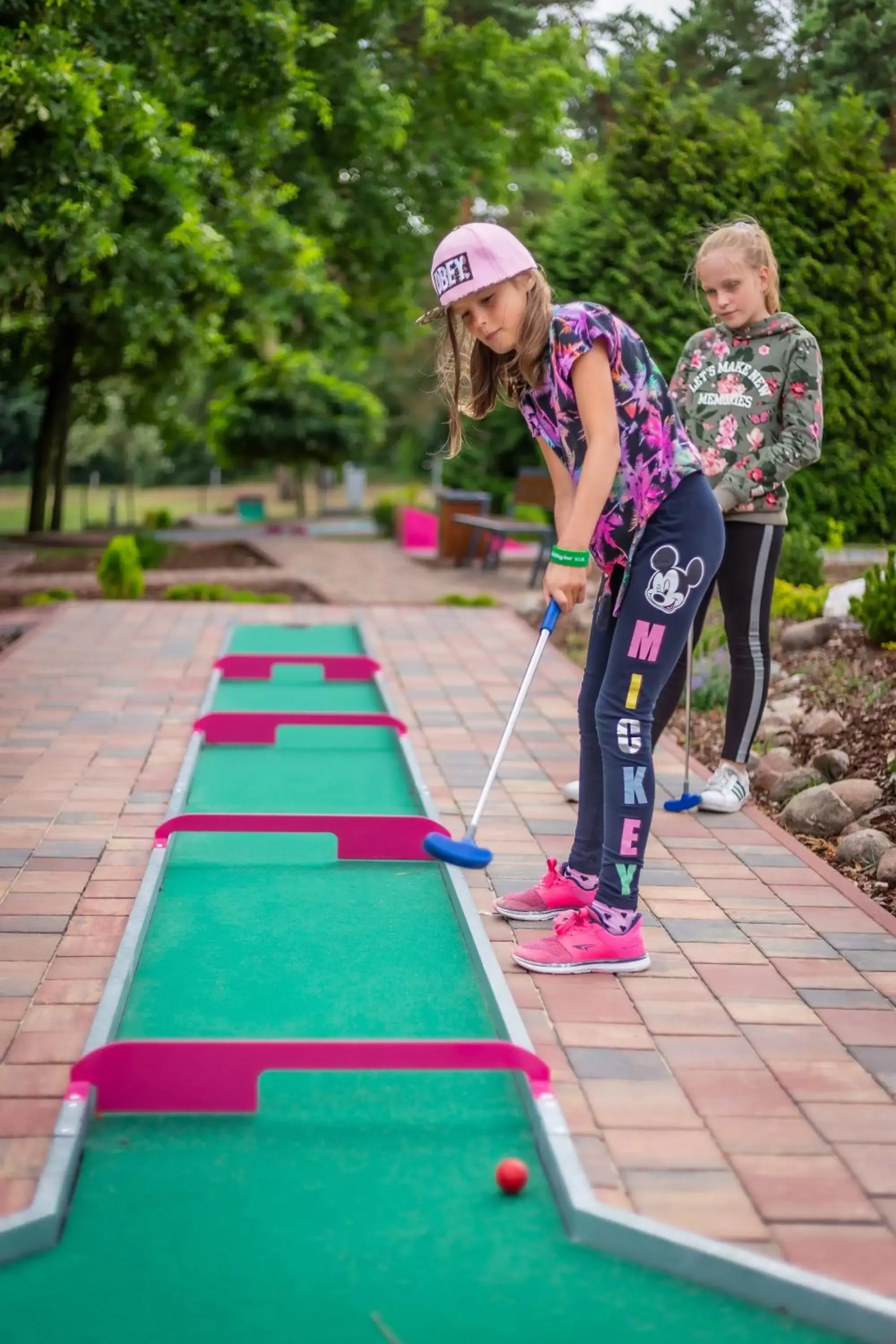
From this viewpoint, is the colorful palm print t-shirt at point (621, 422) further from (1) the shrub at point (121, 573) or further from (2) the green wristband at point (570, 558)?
(1) the shrub at point (121, 573)

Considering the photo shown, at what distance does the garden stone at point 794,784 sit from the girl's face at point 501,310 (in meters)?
2.45

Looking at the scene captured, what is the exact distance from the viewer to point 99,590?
10172 mm

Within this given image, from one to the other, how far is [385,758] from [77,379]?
14.1 metres

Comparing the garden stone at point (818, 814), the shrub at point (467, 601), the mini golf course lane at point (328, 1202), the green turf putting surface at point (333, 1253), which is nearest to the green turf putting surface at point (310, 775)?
the mini golf course lane at point (328, 1202)

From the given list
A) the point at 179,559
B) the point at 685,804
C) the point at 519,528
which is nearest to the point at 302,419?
the point at 179,559

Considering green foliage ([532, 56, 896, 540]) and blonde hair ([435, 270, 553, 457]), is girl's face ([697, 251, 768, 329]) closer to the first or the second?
blonde hair ([435, 270, 553, 457])

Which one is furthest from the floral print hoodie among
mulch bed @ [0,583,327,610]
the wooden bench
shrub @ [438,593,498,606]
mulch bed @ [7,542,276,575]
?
mulch bed @ [7,542,276,575]

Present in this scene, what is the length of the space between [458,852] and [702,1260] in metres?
1.24

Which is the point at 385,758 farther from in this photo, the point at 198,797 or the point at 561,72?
the point at 561,72

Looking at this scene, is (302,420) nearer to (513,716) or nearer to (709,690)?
(709,690)

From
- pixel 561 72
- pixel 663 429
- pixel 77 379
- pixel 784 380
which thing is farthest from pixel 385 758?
pixel 77 379

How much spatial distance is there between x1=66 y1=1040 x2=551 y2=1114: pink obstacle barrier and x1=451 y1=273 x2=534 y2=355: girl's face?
4.51ft

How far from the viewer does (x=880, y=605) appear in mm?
6066

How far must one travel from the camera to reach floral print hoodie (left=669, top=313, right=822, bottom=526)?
4.20 m
